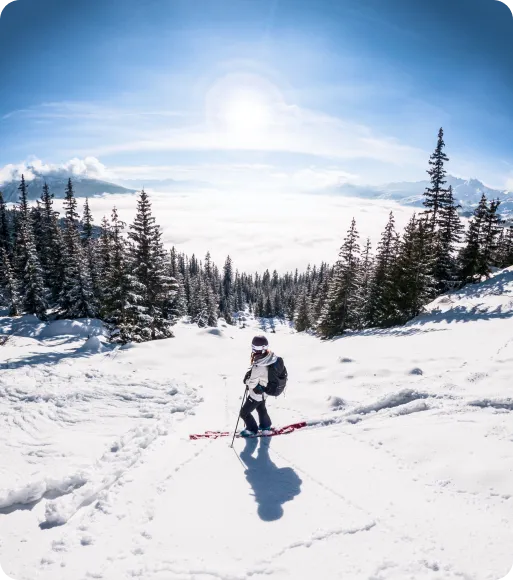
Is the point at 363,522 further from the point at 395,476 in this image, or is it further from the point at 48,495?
the point at 48,495

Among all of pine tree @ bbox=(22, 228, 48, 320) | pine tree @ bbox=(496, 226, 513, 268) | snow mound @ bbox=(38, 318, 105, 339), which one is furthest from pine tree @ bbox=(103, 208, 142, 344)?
pine tree @ bbox=(496, 226, 513, 268)

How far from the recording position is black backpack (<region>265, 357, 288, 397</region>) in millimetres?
6645

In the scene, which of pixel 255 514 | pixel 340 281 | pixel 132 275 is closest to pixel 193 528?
pixel 255 514

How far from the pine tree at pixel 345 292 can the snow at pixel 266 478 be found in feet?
66.8

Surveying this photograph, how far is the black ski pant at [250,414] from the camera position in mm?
7047

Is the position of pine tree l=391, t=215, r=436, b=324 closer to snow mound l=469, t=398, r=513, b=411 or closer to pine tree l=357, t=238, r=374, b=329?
pine tree l=357, t=238, r=374, b=329

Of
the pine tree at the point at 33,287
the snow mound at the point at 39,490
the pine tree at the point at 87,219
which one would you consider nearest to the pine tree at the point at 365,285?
the snow mound at the point at 39,490

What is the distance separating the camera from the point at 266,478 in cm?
550

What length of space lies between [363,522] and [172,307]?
33.5m

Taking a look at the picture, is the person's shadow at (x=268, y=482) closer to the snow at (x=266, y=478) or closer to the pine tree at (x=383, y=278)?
the snow at (x=266, y=478)

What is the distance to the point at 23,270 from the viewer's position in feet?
121

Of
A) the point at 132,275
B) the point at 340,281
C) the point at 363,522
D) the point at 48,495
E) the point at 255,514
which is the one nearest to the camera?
the point at 363,522

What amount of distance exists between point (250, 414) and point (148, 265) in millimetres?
21091

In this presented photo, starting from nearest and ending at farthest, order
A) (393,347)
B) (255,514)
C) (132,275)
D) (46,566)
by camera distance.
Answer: (46,566), (255,514), (393,347), (132,275)
